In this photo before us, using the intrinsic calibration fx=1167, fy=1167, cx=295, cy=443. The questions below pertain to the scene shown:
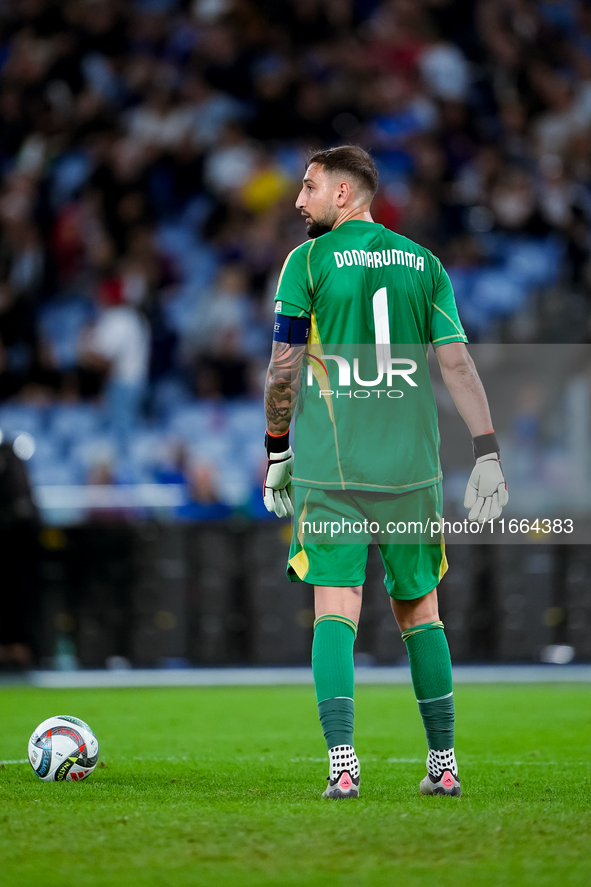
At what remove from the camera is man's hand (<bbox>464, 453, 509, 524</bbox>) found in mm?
4008

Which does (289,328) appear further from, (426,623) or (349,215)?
(426,623)

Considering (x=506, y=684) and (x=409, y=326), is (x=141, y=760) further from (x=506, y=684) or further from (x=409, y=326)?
(x=506, y=684)

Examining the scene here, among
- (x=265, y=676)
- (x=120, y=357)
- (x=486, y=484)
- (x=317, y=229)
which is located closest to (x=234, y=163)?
(x=120, y=357)

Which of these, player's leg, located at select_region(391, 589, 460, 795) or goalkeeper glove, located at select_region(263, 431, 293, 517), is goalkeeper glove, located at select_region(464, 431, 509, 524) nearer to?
player's leg, located at select_region(391, 589, 460, 795)

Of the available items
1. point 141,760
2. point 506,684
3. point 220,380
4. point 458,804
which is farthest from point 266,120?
point 458,804

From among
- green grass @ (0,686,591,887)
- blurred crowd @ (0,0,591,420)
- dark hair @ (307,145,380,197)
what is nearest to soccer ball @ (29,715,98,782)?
green grass @ (0,686,591,887)

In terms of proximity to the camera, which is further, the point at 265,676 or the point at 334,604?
the point at 265,676

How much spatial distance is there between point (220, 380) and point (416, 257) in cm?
785

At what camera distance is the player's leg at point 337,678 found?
3.75 meters

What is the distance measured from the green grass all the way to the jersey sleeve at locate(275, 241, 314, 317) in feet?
5.26

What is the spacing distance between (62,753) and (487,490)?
6.03 feet

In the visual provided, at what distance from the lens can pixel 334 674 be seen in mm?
3803

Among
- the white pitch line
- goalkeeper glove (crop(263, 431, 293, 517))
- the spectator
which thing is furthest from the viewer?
the spectator

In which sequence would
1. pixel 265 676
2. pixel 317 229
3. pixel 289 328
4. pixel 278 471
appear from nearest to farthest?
pixel 289 328, pixel 278 471, pixel 317 229, pixel 265 676
